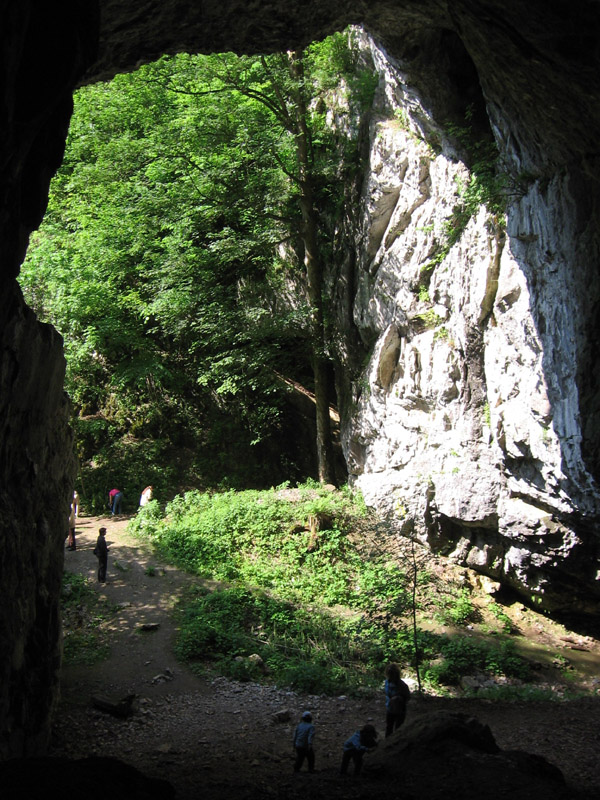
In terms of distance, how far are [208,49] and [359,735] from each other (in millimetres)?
10207

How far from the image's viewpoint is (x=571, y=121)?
8.18 m

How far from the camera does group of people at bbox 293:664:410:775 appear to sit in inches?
282

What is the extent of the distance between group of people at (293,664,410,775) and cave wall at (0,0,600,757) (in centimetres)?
321

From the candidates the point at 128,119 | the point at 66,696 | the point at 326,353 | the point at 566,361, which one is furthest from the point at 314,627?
the point at 128,119

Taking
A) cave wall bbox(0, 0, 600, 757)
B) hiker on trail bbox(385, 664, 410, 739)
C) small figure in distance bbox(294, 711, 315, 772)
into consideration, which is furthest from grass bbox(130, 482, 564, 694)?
small figure in distance bbox(294, 711, 315, 772)

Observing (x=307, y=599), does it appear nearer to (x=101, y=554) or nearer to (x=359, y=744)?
(x=101, y=554)

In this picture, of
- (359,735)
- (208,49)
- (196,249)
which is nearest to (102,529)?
(359,735)

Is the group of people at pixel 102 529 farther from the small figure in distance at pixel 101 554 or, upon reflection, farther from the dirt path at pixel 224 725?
the dirt path at pixel 224 725

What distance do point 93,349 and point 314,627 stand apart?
1340 centimetres

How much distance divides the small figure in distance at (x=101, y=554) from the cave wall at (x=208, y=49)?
4119 millimetres

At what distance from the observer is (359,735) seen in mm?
7176

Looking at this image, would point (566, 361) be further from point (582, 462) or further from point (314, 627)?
point (314, 627)

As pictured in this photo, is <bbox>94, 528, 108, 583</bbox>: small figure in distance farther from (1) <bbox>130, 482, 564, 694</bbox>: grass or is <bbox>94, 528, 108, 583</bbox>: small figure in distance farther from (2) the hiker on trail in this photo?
(2) the hiker on trail

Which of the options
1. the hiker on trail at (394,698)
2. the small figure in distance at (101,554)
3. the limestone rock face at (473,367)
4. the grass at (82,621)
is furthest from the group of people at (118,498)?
the hiker on trail at (394,698)
